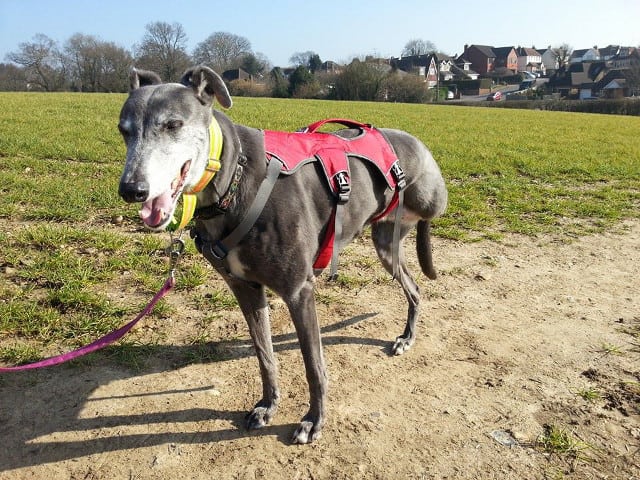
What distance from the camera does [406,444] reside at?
2.92 meters

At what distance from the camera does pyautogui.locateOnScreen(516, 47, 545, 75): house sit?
120812mm

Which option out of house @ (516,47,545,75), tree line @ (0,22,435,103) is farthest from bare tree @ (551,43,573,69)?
tree line @ (0,22,435,103)

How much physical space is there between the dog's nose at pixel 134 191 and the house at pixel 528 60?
132339mm

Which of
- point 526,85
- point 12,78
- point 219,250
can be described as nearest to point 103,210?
point 219,250

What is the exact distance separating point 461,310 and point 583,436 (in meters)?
1.65

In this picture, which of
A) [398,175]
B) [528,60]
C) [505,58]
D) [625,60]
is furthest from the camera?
[528,60]

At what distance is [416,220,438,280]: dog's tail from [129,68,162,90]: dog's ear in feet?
7.83

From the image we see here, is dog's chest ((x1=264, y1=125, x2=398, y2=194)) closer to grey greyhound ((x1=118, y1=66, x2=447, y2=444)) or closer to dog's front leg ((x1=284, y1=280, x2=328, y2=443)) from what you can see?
grey greyhound ((x1=118, y1=66, x2=447, y2=444))

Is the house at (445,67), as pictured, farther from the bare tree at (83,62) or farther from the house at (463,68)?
the bare tree at (83,62)

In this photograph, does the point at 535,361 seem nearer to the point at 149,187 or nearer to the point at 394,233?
the point at 394,233

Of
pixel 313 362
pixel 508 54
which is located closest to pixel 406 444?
pixel 313 362

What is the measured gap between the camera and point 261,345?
3.19 m

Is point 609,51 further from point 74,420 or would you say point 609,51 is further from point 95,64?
point 74,420

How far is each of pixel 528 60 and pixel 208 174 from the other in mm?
136548
